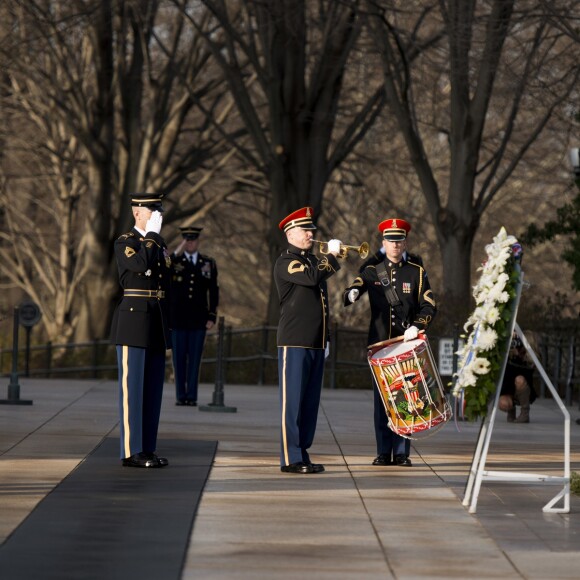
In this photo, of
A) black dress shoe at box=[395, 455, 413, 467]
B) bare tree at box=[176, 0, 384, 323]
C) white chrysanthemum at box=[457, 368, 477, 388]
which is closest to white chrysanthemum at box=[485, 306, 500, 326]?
white chrysanthemum at box=[457, 368, 477, 388]

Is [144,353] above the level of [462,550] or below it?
above

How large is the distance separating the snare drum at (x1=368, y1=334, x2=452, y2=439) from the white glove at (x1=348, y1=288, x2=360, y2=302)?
42cm

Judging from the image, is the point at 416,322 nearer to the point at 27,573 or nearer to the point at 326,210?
the point at 27,573


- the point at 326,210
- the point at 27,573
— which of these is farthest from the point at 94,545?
the point at 326,210

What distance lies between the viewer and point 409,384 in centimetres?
1207

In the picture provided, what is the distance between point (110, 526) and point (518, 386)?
9.47m

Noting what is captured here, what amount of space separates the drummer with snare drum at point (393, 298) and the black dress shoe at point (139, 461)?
74.9 inches

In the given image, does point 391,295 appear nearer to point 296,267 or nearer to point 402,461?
point 296,267

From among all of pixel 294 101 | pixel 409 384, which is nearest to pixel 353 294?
pixel 409 384

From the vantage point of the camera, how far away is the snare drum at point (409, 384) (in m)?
12.1

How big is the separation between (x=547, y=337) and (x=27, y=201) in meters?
21.9

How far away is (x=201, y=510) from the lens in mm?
10086

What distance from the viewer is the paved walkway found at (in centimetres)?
842

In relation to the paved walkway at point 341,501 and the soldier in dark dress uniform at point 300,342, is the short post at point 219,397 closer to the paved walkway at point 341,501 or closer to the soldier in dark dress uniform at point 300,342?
the paved walkway at point 341,501
